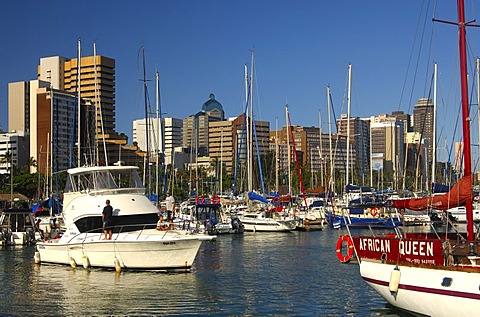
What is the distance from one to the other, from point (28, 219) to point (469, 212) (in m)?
39.9

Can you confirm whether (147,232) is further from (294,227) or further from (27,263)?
(294,227)

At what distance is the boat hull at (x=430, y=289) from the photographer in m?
18.5

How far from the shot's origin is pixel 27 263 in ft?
131

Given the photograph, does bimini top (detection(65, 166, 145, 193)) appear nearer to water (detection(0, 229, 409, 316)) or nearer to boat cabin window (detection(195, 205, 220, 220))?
water (detection(0, 229, 409, 316))

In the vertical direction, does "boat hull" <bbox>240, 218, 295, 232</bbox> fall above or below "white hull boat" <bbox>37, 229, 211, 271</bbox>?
below

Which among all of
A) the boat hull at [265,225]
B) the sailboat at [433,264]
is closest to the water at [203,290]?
the sailboat at [433,264]

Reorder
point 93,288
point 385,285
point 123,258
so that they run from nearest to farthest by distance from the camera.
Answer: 1. point 385,285
2. point 93,288
3. point 123,258

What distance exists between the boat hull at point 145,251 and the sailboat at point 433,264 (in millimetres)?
9625

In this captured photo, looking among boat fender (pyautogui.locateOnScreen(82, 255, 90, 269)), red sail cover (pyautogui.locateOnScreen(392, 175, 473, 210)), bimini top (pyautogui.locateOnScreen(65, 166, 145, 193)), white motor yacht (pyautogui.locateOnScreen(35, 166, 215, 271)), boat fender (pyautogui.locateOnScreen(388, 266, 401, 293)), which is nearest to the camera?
boat fender (pyautogui.locateOnScreen(388, 266, 401, 293))

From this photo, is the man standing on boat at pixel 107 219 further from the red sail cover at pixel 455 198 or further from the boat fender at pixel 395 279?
the boat fender at pixel 395 279

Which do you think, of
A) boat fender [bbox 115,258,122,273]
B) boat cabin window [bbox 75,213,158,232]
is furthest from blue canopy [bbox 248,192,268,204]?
boat fender [bbox 115,258,122,273]

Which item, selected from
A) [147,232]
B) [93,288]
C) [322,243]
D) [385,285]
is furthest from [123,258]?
[322,243]

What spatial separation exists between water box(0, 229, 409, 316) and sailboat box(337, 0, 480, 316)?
1.71 meters

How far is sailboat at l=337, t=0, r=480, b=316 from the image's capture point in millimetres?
18875
